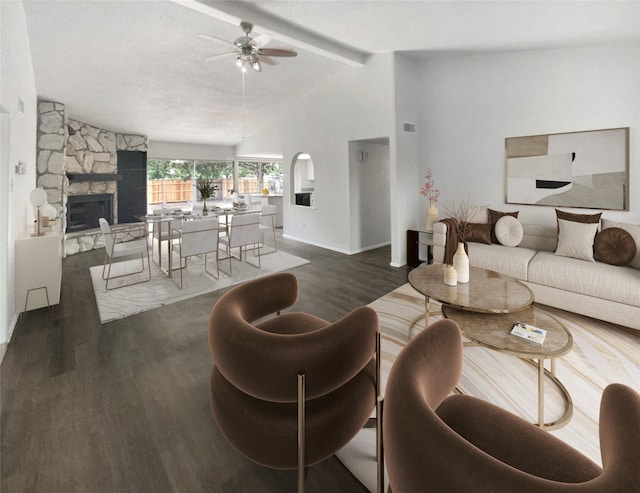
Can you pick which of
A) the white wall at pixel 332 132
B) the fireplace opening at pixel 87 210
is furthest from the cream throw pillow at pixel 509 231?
the fireplace opening at pixel 87 210

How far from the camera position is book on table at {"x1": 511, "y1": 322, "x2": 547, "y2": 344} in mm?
1794

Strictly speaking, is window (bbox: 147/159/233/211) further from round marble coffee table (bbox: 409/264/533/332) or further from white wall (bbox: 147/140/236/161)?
round marble coffee table (bbox: 409/264/533/332)

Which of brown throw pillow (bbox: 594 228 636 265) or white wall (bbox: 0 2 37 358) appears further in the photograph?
brown throw pillow (bbox: 594 228 636 265)

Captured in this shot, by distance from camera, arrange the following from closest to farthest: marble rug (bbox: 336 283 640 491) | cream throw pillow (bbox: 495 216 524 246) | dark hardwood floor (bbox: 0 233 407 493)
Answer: dark hardwood floor (bbox: 0 233 407 493)
marble rug (bbox: 336 283 640 491)
cream throw pillow (bbox: 495 216 524 246)

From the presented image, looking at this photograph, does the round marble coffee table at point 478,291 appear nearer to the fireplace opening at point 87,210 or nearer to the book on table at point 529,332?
the book on table at point 529,332

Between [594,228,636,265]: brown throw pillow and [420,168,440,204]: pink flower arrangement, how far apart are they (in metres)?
2.17

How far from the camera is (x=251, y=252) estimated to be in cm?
594

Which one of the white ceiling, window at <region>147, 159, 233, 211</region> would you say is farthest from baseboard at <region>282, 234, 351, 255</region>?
window at <region>147, 159, 233, 211</region>

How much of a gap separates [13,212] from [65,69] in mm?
2294

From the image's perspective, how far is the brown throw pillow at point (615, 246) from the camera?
9.62ft

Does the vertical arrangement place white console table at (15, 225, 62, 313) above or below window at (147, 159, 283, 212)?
below

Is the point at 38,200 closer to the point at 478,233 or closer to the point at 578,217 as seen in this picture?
the point at 478,233

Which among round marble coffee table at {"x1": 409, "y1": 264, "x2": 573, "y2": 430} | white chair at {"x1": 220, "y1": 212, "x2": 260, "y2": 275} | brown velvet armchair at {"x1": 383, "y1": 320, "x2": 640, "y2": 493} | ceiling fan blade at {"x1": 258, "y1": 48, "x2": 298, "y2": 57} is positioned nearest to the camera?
brown velvet armchair at {"x1": 383, "y1": 320, "x2": 640, "y2": 493}

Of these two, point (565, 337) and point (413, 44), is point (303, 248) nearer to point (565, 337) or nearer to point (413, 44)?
point (413, 44)
